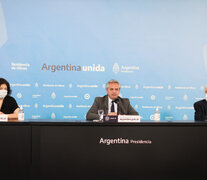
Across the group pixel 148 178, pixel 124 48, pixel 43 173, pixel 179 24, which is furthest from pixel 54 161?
pixel 179 24

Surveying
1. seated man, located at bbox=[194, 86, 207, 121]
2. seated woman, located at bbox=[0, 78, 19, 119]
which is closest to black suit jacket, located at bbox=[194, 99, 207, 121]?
seated man, located at bbox=[194, 86, 207, 121]

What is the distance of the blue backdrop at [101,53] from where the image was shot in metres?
4.47

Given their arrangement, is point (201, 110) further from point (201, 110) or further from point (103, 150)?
point (103, 150)

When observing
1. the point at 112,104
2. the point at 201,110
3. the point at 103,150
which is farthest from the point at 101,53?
the point at 103,150

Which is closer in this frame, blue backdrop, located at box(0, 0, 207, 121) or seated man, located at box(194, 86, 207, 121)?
seated man, located at box(194, 86, 207, 121)

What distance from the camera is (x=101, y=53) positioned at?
462 centimetres

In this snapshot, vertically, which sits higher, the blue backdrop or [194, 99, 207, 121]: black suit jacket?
the blue backdrop

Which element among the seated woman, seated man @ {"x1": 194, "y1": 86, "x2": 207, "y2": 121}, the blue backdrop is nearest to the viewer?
→ the seated woman

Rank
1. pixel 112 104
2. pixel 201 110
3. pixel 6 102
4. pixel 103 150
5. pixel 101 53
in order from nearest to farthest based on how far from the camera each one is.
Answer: pixel 103 150 → pixel 6 102 → pixel 112 104 → pixel 201 110 → pixel 101 53

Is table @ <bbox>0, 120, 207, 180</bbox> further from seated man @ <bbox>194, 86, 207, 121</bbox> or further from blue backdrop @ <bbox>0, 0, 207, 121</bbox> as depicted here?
blue backdrop @ <bbox>0, 0, 207, 121</bbox>

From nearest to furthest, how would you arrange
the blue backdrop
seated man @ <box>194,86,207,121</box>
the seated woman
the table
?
the table, the seated woman, seated man @ <box>194,86,207,121</box>, the blue backdrop

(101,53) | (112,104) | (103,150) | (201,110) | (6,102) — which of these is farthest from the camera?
(101,53)

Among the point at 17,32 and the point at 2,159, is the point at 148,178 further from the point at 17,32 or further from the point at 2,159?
the point at 17,32

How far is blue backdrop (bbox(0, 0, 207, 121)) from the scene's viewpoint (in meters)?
4.47
